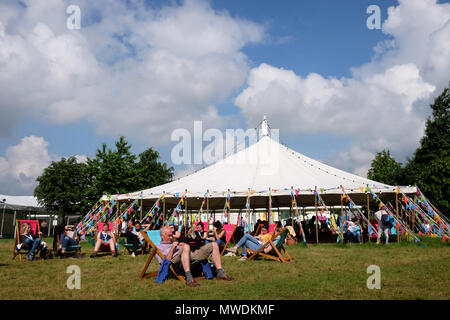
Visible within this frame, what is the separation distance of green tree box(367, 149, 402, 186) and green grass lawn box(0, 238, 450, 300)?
2653cm

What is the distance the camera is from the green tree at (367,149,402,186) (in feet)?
107

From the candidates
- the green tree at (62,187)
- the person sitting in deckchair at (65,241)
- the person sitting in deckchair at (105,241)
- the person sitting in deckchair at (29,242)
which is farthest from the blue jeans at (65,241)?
the green tree at (62,187)

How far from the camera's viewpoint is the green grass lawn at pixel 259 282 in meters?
4.46

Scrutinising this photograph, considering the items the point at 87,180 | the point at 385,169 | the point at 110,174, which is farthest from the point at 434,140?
the point at 87,180

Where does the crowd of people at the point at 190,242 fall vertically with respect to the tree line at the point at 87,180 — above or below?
below

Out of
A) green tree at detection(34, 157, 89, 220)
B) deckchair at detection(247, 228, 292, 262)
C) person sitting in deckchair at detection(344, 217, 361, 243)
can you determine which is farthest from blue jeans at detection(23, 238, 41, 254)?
green tree at detection(34, 157, 89, 220)

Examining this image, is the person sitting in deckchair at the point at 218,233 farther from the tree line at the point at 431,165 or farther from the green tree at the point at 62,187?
the green tree at the point at 62,187

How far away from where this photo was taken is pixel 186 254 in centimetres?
536

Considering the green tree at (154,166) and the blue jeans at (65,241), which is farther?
the green tree at (154,166)
